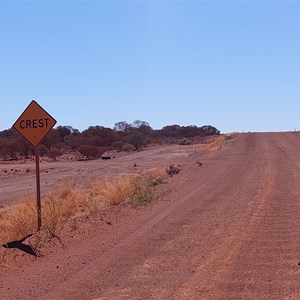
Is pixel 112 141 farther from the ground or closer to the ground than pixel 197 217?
farther from the ground

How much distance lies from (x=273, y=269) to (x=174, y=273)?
162cm

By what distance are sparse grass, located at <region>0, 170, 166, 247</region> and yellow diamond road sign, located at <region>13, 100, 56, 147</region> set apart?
2067 millimetres

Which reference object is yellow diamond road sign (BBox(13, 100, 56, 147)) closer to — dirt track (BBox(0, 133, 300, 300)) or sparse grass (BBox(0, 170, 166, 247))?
sparse grass (BBox(0, 170, 166, 247))

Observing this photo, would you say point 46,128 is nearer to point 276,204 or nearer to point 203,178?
point 276,204

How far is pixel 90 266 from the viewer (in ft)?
35.7

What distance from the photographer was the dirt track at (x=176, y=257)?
8969mm

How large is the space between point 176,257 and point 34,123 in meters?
5.50

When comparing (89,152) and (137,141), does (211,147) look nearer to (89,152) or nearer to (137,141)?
(89,152)

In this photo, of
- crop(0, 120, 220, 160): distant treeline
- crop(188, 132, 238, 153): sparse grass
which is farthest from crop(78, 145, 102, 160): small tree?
crop(188, 132, 238, 153): sparse grass

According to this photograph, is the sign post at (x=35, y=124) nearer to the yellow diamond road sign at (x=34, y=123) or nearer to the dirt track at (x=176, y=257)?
the yellow diamond road sign at (x=34, y=123)

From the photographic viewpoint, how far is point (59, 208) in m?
18.3

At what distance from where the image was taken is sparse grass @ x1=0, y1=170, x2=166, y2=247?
1409 centimetres

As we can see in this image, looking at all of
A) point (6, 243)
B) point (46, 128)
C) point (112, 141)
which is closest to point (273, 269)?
point (6, 243)

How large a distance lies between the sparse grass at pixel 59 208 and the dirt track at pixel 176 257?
23.9 inches
